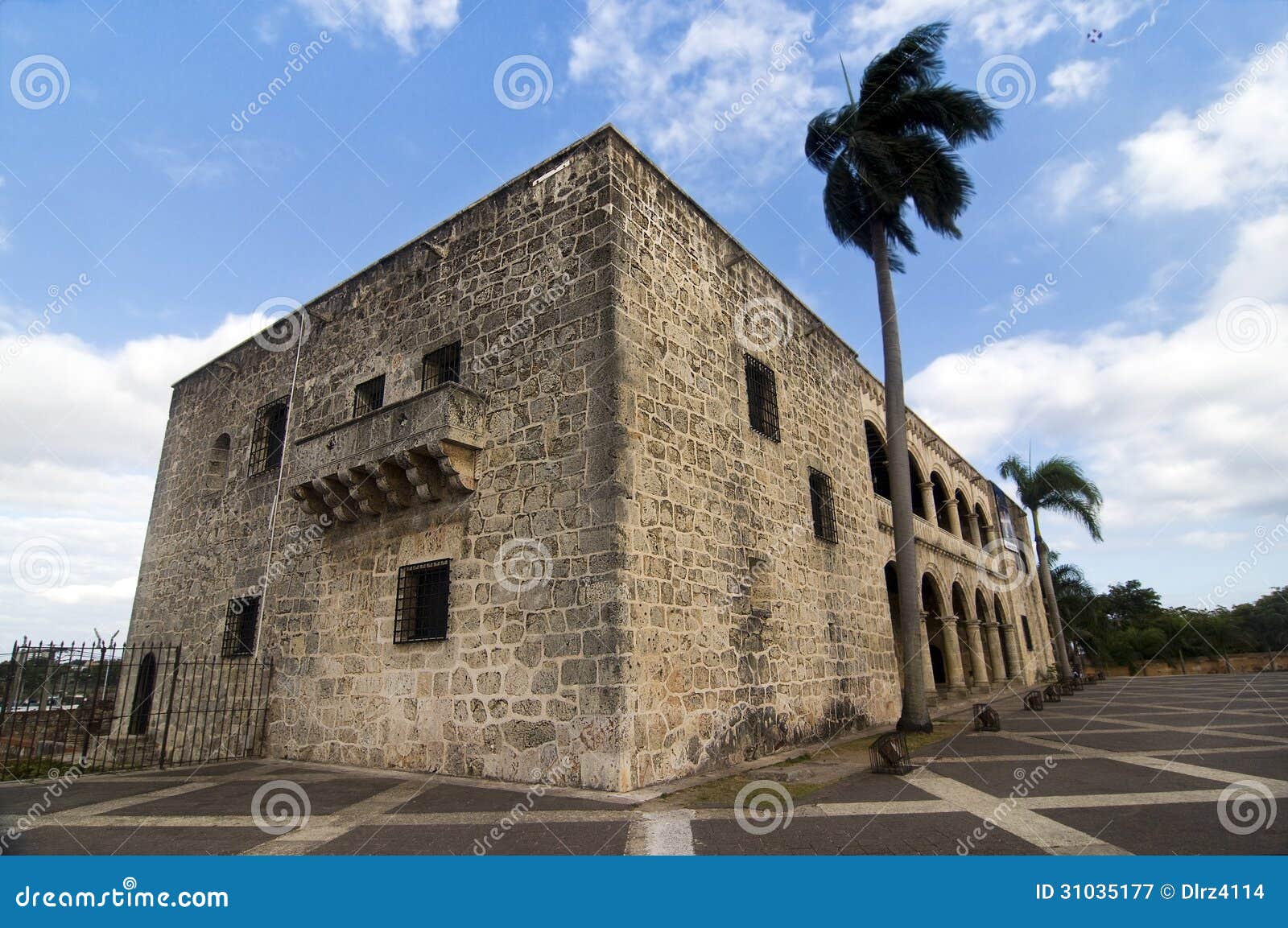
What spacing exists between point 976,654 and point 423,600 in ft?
58.7

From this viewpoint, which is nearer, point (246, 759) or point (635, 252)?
point (635, 252)

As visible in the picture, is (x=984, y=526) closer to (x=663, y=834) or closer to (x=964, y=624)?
(x=964, y=624)

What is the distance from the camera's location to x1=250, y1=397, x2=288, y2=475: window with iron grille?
11320mm

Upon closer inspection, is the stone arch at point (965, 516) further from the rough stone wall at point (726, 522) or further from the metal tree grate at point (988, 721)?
the metal tree grate at point (988, 721)

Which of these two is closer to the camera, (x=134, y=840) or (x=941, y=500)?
(x=134, y=840)

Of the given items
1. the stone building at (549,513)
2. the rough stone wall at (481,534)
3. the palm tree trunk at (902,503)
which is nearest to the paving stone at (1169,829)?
the stone building at (549,513)

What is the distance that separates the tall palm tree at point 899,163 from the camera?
10945 mm

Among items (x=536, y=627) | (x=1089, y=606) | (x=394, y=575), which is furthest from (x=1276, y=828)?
(x=1089, y=606)

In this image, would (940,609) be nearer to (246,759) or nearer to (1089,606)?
(246,759)

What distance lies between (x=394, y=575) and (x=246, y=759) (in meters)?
3.78

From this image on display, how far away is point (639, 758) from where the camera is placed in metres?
6.01

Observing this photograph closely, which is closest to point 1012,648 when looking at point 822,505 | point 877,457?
point 877,457

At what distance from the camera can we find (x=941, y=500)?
2111 centimetres

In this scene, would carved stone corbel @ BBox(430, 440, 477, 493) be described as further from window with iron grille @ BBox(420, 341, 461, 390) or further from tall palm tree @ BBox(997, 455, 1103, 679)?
tall palm tree @ BBox(997, 455, 1103, 679)
